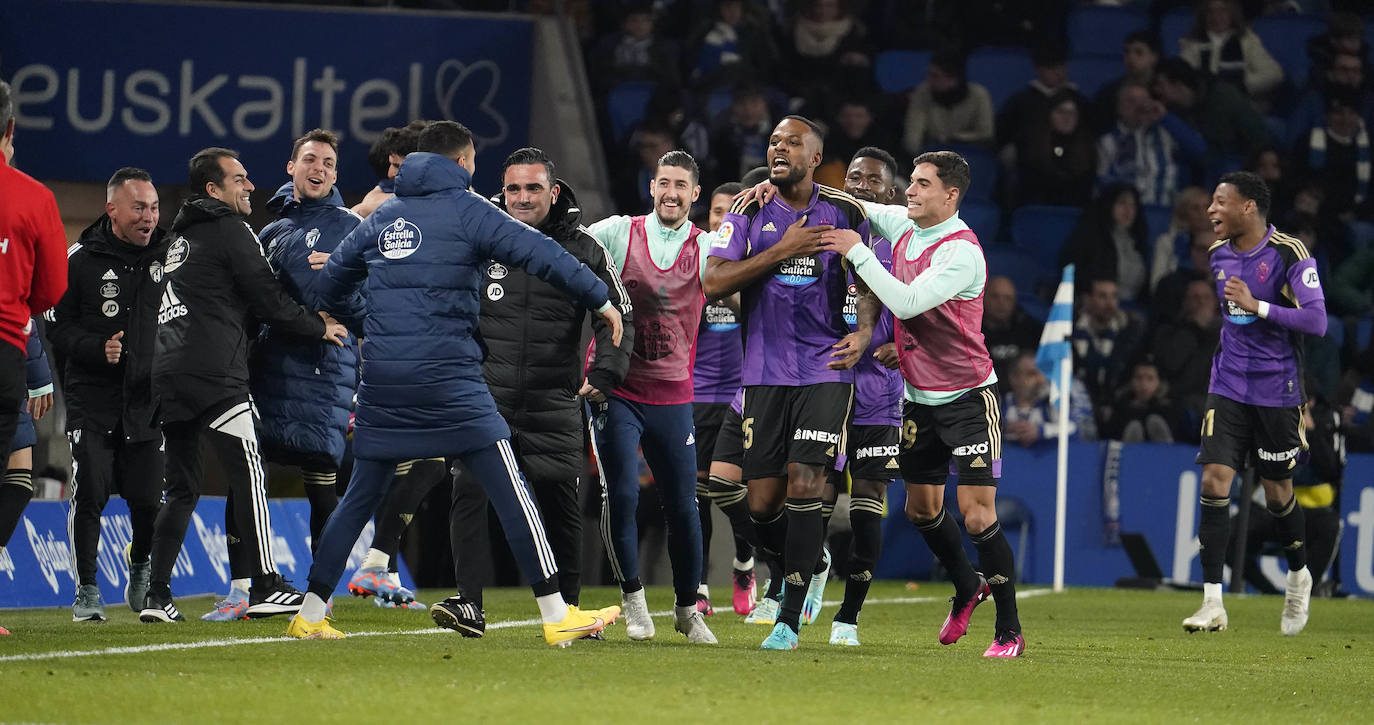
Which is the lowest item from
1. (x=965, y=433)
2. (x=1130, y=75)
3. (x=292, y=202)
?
(x=965, y=433)

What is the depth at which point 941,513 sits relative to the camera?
8.28 metres

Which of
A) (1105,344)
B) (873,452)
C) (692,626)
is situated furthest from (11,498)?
(1105,344)

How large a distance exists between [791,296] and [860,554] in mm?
1499

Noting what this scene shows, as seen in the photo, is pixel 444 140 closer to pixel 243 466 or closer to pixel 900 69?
pixel 243 466

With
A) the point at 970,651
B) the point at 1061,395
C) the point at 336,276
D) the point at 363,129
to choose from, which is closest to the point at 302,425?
the point at 336,276

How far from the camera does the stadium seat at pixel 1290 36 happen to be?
59.5 feet

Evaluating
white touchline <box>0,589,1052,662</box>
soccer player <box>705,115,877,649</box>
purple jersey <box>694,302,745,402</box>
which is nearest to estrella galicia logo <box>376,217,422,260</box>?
soccer player <box>705,115,877,649</box>

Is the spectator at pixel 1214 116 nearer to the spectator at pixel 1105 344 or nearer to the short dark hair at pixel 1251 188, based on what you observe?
the spectator at pixel 1105 344

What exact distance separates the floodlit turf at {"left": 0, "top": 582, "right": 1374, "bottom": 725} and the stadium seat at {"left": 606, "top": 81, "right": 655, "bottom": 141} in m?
8.32

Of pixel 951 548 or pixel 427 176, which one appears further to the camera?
pixel 951 548

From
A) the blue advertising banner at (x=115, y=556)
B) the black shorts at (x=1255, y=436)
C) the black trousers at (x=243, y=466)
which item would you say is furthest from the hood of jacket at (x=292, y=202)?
the black shorts at (x=1255, y=436)

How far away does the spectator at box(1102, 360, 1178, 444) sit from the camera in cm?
1544

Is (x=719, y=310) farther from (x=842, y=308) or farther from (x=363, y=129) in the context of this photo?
(x=363, y=129)

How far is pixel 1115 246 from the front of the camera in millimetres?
16703
